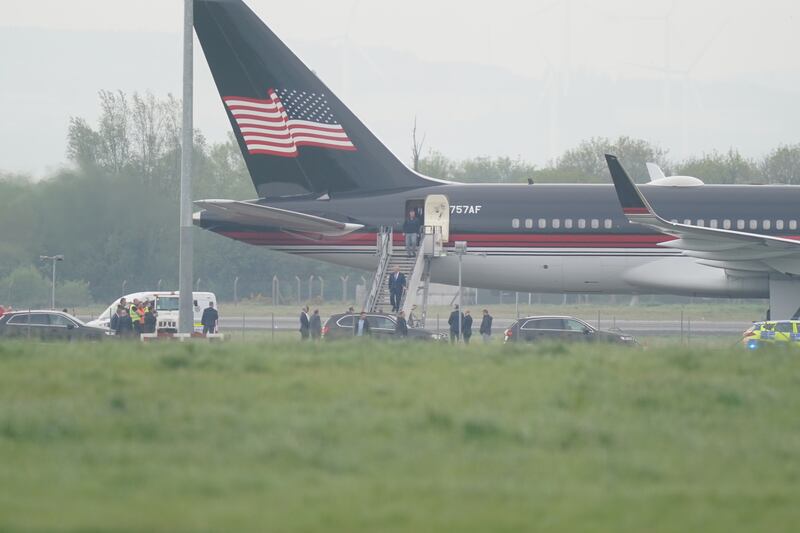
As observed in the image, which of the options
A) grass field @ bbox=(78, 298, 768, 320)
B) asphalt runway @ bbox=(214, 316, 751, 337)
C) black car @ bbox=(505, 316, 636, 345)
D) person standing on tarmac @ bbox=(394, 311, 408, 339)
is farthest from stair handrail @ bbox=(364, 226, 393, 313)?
grass field @ bbox=(78, 298, 768, 320)

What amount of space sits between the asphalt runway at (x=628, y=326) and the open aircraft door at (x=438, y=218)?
38.4ft

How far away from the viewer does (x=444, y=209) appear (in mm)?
38219

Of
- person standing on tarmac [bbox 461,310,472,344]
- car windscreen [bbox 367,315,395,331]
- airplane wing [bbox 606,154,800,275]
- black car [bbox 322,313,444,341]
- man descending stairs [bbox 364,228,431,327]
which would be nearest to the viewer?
airplane wing [bbox 606,154,800,275]

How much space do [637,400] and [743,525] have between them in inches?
195

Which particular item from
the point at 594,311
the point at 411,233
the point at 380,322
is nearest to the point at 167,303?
the point at 411,233

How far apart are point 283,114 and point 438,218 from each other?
5.92m

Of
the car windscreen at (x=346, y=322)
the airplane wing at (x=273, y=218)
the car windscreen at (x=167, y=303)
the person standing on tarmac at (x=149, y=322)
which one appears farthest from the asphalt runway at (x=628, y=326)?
the airplane wing at (x=273, y=218)

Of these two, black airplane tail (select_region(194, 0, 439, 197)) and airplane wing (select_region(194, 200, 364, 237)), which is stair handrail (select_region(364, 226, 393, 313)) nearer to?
airplane wing (select_region(194, 200, 364, 237))

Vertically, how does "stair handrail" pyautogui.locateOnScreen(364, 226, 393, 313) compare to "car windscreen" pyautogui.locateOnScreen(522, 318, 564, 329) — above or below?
above

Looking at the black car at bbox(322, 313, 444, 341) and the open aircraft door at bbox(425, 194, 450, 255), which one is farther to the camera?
the open aircraft door at bbox(425, 194, 450, 255)

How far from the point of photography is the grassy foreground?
9.98 metres

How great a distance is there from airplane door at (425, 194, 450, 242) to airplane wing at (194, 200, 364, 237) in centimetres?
218

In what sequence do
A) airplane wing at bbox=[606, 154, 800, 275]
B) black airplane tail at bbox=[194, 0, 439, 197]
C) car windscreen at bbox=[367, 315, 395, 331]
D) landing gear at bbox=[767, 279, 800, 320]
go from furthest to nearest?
black airplane tail at bbox=[194, 0, 439, 197] → landing gear at bbox=[767, 279, 800, 320] → car windscreen at bbox=[367, 315, 395, 331] → airplane wing at bbox=[606, 154, 800, 275]

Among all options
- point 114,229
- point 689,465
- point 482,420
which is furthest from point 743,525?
point 114,229
